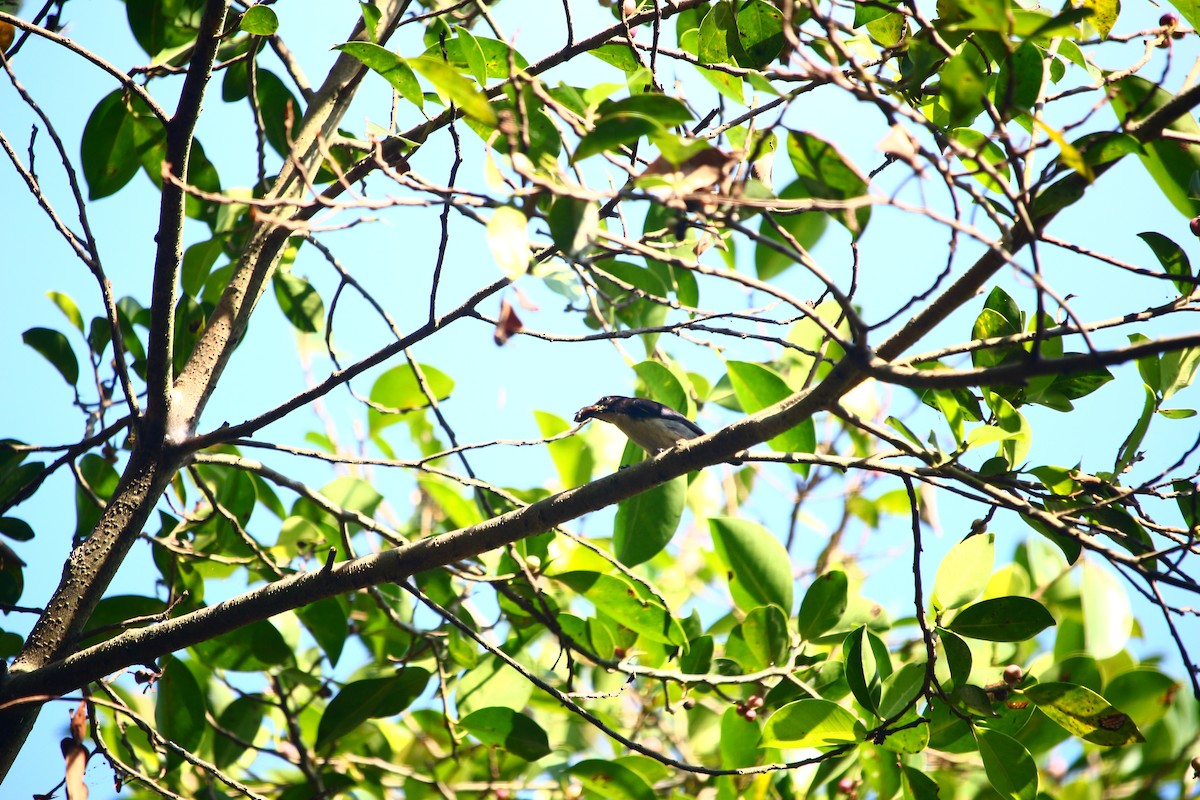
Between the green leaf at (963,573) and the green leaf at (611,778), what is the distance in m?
1.02

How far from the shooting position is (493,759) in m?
3.81

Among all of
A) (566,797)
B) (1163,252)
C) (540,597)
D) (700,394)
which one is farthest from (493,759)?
(1163,252)

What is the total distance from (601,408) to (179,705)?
73.4 inches

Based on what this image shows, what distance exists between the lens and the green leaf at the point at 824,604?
280 cm

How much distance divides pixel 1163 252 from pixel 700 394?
2.17 metres

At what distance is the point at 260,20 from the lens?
8.14 feet

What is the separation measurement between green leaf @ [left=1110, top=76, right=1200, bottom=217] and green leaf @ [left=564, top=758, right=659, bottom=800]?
2.07 metres

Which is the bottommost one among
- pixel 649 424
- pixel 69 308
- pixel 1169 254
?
pixel 1169 254

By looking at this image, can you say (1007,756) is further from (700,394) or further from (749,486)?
(749,486)

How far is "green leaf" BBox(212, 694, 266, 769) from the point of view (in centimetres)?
324

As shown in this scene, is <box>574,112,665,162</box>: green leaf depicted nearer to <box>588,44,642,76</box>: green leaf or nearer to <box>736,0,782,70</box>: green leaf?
<box>736,0,782,70</box>: green leaf

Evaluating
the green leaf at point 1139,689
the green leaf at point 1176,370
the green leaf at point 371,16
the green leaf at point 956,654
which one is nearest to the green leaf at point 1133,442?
the green leaf at point 1176,370

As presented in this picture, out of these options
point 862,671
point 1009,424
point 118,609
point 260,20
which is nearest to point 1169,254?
point 1009,424

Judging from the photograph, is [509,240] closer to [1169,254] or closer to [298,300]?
[1169,254]
